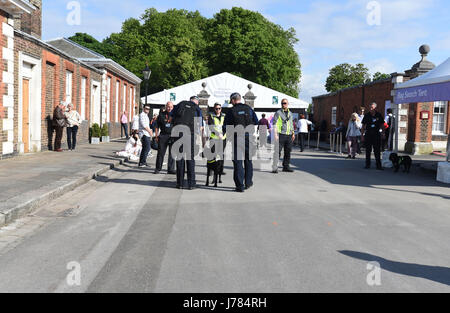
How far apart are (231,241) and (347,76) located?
84.3 meters

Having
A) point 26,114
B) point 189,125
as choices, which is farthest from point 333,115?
point 189,125

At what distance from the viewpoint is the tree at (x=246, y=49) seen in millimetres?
52875

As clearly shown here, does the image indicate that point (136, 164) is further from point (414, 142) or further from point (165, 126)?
point (414, 142)

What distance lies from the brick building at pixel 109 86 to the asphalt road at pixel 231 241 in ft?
59.8

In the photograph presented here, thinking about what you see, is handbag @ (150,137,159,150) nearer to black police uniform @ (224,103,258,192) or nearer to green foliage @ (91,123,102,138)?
black police uniform @ (224,103,258,192)

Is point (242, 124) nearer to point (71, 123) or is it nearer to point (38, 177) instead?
point (38, 177)

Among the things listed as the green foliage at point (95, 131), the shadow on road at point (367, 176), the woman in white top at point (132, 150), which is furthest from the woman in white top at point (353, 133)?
the green foliage at point (95, 131)

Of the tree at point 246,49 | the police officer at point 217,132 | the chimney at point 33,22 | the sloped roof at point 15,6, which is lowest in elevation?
the police officer at point 217,132

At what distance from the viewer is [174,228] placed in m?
6.16

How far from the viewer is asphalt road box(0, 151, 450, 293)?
413cm

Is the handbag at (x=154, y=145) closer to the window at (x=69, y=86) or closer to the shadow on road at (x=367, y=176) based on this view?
the shadow on road at (x=367, y=176)

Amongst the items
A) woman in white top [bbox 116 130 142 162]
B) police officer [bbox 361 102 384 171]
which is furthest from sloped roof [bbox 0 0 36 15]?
police officer [bbox 361 102 384 171]

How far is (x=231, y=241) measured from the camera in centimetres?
551

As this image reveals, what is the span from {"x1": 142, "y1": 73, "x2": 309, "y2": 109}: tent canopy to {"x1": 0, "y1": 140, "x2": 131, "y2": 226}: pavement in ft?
41.1
